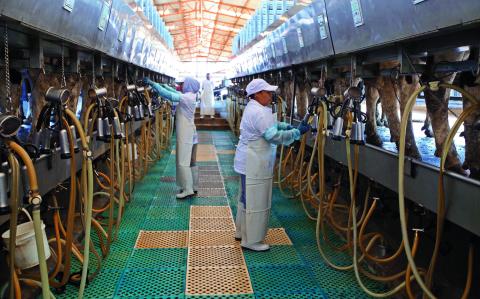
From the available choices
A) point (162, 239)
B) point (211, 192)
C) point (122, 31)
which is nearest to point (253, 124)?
point (162, 239)

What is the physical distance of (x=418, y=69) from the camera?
93.7 inches

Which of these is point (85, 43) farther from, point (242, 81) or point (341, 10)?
point (242, 81)

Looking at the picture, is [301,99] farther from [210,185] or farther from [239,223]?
[239,223]

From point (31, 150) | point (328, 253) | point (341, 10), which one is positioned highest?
point (341, 10)

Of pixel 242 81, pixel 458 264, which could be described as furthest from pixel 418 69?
pixel 242 81

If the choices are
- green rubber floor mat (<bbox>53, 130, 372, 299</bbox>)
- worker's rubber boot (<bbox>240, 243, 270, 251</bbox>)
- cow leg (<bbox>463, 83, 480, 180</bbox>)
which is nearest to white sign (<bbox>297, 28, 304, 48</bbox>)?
green rubber floor mat (<bbox>53, 130, 372, 299</bbox>)

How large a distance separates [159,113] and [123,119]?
142 inches

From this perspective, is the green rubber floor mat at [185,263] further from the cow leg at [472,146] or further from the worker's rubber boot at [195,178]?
the cow leg at [472,146]

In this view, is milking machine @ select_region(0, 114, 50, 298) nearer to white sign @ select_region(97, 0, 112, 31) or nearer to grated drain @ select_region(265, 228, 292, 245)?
white sign @ select_region(97, 0, 112, 31)

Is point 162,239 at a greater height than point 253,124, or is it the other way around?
point 253,124

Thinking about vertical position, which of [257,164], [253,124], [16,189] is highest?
[253,124]

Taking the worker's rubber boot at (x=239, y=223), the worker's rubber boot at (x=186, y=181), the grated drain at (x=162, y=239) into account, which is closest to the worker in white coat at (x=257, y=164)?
the worker's rubber boot at (x=239, y=223)

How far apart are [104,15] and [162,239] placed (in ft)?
6.14

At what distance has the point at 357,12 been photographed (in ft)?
9.12
